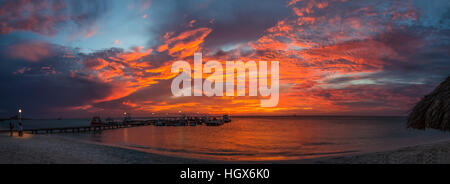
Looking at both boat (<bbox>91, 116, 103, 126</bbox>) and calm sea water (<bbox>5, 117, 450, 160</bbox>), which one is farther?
boat (<bbox>91, 116, 103, 126</bbox>)

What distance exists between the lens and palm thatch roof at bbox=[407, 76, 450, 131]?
376 inches

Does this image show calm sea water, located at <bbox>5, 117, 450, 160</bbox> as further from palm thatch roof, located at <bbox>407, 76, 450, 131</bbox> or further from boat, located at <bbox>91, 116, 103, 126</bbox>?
boat, located at <bbox>91, 116, 103, 126</bbox>

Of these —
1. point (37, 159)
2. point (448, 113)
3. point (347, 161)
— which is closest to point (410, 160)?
point (347, 161)

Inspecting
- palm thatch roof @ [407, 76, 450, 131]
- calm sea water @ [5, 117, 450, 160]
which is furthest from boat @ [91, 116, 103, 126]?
palm thatch roof @ [407, 76, 450, 131]

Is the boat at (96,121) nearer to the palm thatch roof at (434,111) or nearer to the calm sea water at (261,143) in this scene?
the calm sea water at (261,143)

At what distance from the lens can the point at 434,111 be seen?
9.87 metres

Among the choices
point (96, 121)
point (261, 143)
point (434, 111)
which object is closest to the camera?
point (434, 111)

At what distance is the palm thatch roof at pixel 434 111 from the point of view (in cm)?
956

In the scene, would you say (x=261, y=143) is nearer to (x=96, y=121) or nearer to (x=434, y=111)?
(x=434, y=111)

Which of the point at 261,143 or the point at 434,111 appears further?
the point at 261,143

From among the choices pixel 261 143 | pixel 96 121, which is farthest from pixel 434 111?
pixel 96 121
